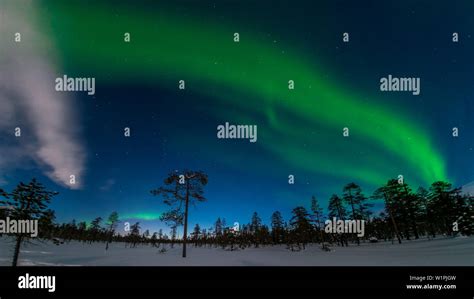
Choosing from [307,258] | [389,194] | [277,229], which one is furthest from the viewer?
[277,229]

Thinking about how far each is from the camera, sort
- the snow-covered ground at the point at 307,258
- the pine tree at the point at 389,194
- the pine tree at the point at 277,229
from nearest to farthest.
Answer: the snow-covered ground at the point at 307,258 → the pine tree at the point at 389,194 → the pine tree at the point at 277,229

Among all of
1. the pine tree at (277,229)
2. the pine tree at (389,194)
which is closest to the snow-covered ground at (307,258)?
the pine tree at (389,194)

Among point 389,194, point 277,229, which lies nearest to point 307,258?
point 389,194

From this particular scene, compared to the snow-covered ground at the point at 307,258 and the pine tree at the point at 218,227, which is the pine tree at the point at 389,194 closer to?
the snow-covered ground at the point at 307,258

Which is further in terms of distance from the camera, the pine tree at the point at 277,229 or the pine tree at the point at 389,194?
the pine tree at the point at 277,229

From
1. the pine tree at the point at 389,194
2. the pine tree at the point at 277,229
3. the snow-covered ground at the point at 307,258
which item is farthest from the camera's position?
the pine tree at the point at 277,229

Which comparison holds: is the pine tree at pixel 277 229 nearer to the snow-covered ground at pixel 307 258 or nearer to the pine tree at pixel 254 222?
the pine tree at pixel 254 222

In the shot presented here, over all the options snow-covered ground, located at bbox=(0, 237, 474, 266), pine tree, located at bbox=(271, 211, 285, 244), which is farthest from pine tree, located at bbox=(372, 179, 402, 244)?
pine tree, located at bbox=(271, 211, 285, 244)

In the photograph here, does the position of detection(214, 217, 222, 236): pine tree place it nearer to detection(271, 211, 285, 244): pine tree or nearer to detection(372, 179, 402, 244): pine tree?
detection(271, 211, 285, 244): pine tree

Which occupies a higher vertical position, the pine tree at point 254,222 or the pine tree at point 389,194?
the pine tree at point 389,194

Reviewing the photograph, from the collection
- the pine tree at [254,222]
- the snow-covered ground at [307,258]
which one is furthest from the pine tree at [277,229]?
the snow-covered ground at [307,258]

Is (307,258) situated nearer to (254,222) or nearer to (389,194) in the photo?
(389,194)
